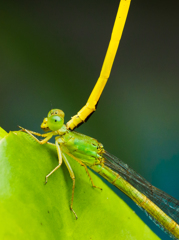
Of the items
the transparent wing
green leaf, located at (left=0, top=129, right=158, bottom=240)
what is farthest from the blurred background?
green leaf, located at (left=0, top=129, right=158, bottom=240)

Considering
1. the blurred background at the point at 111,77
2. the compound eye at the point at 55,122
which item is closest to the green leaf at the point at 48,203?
the compound eye at the point at 55,122

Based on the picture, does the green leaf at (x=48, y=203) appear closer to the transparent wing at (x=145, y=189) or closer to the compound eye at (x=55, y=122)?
the compound eye at (x=55, y=122)

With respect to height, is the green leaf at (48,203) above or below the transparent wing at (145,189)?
below

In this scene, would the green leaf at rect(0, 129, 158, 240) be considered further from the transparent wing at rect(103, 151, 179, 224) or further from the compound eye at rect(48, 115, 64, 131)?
the transparent wing at rect(103, 151, 179, 224)

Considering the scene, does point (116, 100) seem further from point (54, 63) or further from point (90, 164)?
point (90, 164)

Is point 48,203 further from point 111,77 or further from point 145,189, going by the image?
point 111,77

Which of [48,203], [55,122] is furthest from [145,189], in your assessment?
[48,203]
